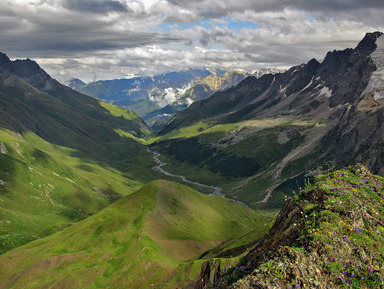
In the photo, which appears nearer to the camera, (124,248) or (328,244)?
(328,244)

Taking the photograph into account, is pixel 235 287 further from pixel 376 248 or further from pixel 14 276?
pixel 14 276

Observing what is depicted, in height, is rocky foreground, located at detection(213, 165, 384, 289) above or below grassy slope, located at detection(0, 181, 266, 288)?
above

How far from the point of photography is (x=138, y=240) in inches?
5010

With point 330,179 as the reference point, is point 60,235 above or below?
below

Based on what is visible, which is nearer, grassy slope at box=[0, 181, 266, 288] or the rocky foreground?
the rocky foreground

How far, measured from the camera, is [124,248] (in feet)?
411

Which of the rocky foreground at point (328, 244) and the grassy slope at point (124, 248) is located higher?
the rocky foreground at point (328, 244)

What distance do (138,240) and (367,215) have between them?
107 m

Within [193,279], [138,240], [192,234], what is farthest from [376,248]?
[192,234]

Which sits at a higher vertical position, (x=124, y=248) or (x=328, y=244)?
(x=328, y=244)

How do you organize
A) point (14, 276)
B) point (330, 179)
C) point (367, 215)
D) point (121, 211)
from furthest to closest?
point (121, 211)
point (14, 276)
point (330, 179)
point (367, 215)

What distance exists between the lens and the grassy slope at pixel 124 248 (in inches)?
4281

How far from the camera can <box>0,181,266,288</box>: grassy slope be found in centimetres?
10875

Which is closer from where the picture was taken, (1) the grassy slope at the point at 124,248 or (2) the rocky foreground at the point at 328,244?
(2) the rocky foreground at the point at 328,244
